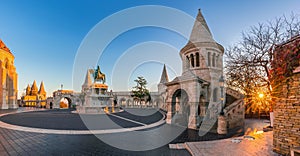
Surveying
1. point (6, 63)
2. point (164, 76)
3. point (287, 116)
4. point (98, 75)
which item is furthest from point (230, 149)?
point (6, 63)

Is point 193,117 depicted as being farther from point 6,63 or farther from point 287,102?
point 6,63

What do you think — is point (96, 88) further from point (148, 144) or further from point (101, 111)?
point (148, 144)

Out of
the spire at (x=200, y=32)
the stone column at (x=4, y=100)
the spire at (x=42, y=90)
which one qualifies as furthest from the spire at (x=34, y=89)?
the spire at (x=200, y=32)

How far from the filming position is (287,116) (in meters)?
4.98

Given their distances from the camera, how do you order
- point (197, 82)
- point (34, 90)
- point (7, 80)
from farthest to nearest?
1. point (34, 90)
2. point (7, 80)
3. point (197, 82)

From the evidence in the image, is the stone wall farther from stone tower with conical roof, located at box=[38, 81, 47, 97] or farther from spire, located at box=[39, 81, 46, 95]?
spire, located at box=[39, 81, 46, 95]

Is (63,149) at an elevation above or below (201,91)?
below

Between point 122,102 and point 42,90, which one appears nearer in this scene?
point 122,102

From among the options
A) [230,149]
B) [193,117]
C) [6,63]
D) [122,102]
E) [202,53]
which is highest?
[6,63]

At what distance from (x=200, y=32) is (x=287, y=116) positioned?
1329 centimetres

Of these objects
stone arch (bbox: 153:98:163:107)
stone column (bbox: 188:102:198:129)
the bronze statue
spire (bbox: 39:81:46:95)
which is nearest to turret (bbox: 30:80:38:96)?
spire (bbox: 39:81:46:95)

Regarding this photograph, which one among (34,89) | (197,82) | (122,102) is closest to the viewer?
(197,82)

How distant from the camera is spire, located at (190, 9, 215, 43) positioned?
16203mm

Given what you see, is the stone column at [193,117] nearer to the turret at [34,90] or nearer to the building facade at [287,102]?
the building facade at [287,102]
